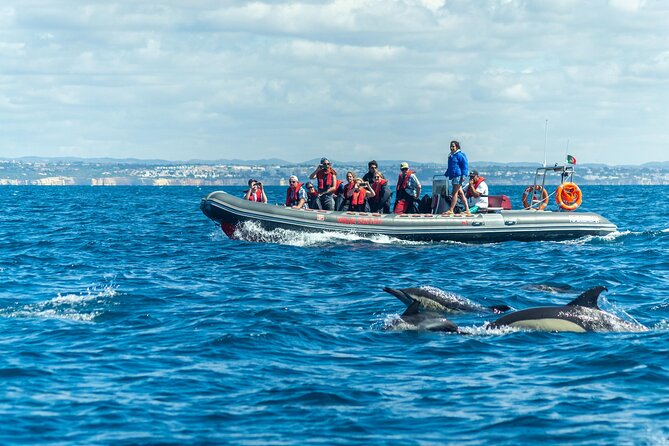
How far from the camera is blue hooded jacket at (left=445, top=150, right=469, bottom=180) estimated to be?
902 inches

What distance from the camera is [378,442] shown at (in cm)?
761

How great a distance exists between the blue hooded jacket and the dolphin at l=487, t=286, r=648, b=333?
439 inches

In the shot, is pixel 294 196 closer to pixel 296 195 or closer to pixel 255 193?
pixel 296 195

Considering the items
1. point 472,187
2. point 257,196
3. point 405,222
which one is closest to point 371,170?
point 405,222

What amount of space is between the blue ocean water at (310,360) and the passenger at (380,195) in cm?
516

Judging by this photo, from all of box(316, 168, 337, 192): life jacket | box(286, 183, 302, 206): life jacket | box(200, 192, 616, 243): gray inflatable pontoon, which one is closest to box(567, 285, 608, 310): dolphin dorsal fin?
box(200, 192, 616, 243): gray inflatable pontoon

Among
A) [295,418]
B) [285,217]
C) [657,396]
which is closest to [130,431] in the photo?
[295,418]

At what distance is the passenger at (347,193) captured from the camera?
79.3ft

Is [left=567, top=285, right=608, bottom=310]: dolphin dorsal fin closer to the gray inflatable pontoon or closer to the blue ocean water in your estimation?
the blue ocean water

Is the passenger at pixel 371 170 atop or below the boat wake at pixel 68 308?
atop

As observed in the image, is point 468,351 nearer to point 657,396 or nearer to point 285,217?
point 657,396

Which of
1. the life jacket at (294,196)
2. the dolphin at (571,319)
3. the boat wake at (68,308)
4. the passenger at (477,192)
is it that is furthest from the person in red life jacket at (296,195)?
the dolphin at (571,319)

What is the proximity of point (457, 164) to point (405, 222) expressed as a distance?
212cm

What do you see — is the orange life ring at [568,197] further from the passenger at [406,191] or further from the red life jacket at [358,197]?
the red life jacket at [358,197]
